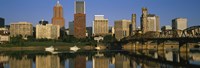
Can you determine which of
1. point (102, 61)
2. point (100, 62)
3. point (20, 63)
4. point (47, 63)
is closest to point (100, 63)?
point (100, 62)

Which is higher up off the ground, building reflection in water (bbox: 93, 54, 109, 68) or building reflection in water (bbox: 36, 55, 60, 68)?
building reflection in water (bbox: 36, 55, 60, 68)

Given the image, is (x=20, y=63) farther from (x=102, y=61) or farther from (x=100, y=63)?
(x=102, y=61)

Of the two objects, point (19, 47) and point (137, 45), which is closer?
point (19, 47)

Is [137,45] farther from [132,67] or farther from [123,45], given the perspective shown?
[132,67]

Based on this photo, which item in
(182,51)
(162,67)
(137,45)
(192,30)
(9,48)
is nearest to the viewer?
(162,67)

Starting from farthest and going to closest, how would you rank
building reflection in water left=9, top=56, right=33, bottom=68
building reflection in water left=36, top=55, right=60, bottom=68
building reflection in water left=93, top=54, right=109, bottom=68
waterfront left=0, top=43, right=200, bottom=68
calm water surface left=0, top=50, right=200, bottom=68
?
building reflection in water left=93, top=54, right=109, bottom=68 < waterfront left=0, top=43, right=200, bottom=68 < calm water surface left=0, top=50, right=200, bottom=68 < building reflection in water left=9, top=56, right=33, bottom=68 < building reflection in water left=36, top=55, right=60, bottom=68

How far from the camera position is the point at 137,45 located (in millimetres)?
181625

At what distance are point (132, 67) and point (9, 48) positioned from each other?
102588 mm

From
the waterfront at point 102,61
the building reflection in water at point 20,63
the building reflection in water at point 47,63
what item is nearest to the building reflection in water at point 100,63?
the waterfront at point 102,61

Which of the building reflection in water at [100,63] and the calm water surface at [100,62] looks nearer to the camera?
the calm water surface at [100,62]

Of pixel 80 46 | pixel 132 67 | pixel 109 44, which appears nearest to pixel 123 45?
pixel 109 44

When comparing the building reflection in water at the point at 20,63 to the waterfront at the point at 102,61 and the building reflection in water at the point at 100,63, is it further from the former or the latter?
the building reflection in water at the point at 100,63

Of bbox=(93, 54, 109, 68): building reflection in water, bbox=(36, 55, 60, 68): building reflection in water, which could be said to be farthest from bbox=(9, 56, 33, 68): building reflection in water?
bbox=(93, 54, 109, 68): building reflection in water

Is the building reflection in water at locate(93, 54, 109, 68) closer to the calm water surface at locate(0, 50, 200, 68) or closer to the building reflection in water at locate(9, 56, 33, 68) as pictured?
the calm water surface at locate(0, 50, 200, 68)
